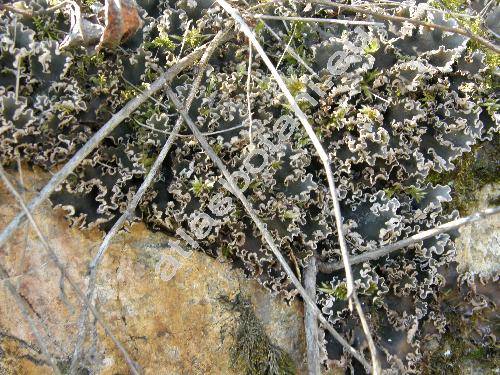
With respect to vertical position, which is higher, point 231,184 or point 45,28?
point 45,28

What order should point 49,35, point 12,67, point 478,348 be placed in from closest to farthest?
point 12,67 < point 49,35 < point 478,348

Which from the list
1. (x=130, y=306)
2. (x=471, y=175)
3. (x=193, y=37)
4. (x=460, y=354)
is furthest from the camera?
(x=471, y=175)

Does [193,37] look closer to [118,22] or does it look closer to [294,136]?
[118,22]

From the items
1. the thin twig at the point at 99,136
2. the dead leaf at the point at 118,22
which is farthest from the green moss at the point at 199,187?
the dead leaf at the point at 118,22

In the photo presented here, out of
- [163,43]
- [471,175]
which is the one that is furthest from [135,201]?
[471,175]

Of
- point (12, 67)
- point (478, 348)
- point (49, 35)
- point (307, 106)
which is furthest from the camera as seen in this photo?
point (478, 348)

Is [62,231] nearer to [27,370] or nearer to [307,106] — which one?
[27,370]

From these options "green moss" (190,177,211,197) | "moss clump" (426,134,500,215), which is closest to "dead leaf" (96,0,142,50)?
"green moss" (190,177,211,197)

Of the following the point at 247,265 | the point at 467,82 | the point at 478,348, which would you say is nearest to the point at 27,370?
the point at 247,265
